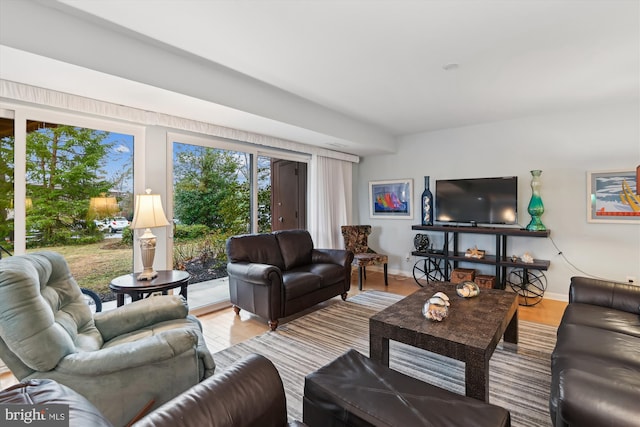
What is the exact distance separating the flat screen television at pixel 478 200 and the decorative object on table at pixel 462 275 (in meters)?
0.69

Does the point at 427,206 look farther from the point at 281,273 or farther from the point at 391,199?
the point at 281,273

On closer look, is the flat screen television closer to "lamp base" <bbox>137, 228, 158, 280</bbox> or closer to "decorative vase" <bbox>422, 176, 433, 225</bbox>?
"decorative vase" <bbox>422, 176, 433, 225</bbox>

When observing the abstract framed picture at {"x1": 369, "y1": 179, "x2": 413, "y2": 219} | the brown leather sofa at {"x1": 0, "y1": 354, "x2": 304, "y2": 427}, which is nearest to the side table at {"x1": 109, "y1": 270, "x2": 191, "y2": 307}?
the brown leather sofa at {"x1": 0, "y1": 354, "x2": 304, "y2": 427}

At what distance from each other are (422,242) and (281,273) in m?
2.61

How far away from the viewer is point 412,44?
2.18 metres

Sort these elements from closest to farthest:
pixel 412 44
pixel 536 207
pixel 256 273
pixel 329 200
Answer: pixel 412 44
pixel 256 273
pixel 536 207
pixel 329 200

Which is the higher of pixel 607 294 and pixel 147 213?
pixel 147 213

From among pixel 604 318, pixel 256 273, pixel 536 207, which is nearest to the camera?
pixel 604 318

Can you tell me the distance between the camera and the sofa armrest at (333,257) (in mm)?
3759

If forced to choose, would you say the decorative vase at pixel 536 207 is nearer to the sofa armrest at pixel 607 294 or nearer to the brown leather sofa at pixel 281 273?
the sofa armrest at pixel 607 294

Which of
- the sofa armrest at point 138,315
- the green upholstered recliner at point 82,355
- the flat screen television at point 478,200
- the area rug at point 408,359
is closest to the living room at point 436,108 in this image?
the flat screen television at point 478,200

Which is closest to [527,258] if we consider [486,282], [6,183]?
[486,282]

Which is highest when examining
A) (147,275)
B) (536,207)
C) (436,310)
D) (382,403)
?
(536,207)

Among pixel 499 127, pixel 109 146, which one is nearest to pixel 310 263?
pixel 109 146
